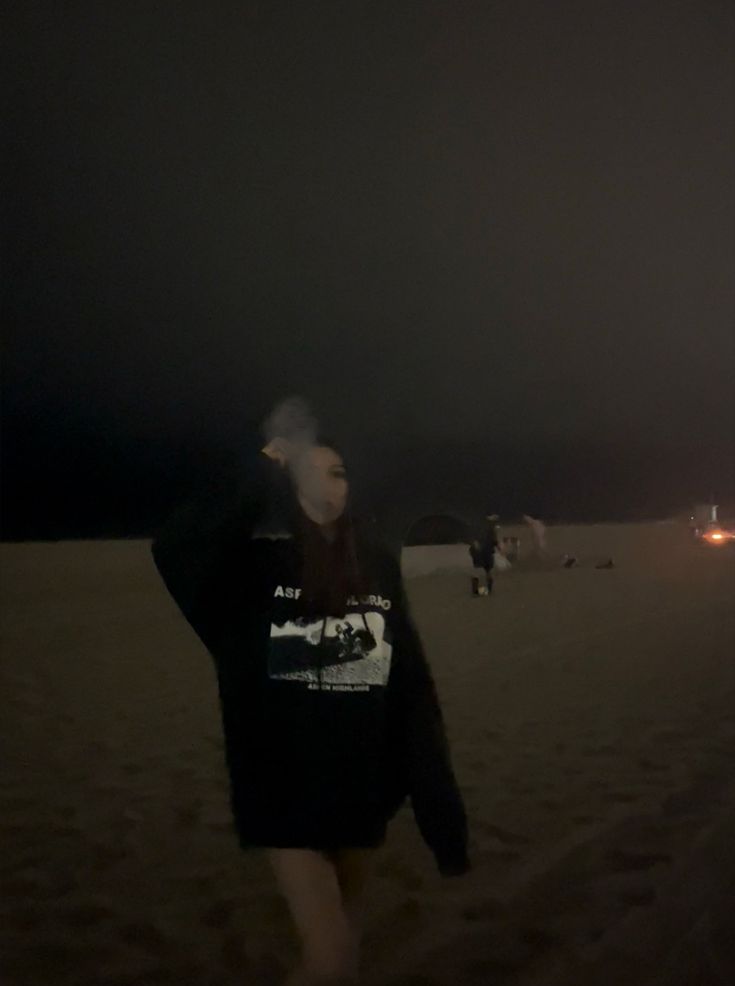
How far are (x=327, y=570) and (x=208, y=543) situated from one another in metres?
0.30

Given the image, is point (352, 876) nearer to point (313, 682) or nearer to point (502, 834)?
point (313, 682)

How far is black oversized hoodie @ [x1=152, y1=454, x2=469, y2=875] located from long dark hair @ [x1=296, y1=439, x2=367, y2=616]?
0.07 feet

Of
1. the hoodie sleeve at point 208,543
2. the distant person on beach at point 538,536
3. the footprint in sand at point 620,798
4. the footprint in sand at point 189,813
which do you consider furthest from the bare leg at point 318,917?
the distant person on beach at point 538,536

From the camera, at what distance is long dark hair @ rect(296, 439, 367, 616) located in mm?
2652

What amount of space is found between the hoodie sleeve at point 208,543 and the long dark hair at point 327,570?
146mm

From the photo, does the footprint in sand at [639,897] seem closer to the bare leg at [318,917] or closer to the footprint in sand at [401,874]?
the footprint in sand at [401,874]

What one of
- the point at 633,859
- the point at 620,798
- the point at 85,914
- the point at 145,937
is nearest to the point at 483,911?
the point at 633,859

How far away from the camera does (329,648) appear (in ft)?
8.64

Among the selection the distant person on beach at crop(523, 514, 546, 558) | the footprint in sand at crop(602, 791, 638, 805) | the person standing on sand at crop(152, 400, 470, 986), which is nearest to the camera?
the person standing on sand at crop(152, 400, 470, 986)

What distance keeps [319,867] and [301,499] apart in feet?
2.97

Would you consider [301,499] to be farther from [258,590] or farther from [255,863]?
[255,863]

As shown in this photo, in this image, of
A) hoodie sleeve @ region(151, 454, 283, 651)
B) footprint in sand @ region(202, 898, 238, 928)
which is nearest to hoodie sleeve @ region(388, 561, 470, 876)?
hoodie sleeve @ region(151, 454, 283, 651)

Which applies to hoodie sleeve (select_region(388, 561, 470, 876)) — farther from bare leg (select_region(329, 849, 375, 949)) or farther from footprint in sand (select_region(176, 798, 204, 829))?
→ footprint in sand (select_region(176, 798, 204, 829))

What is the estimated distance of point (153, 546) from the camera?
2721mm
